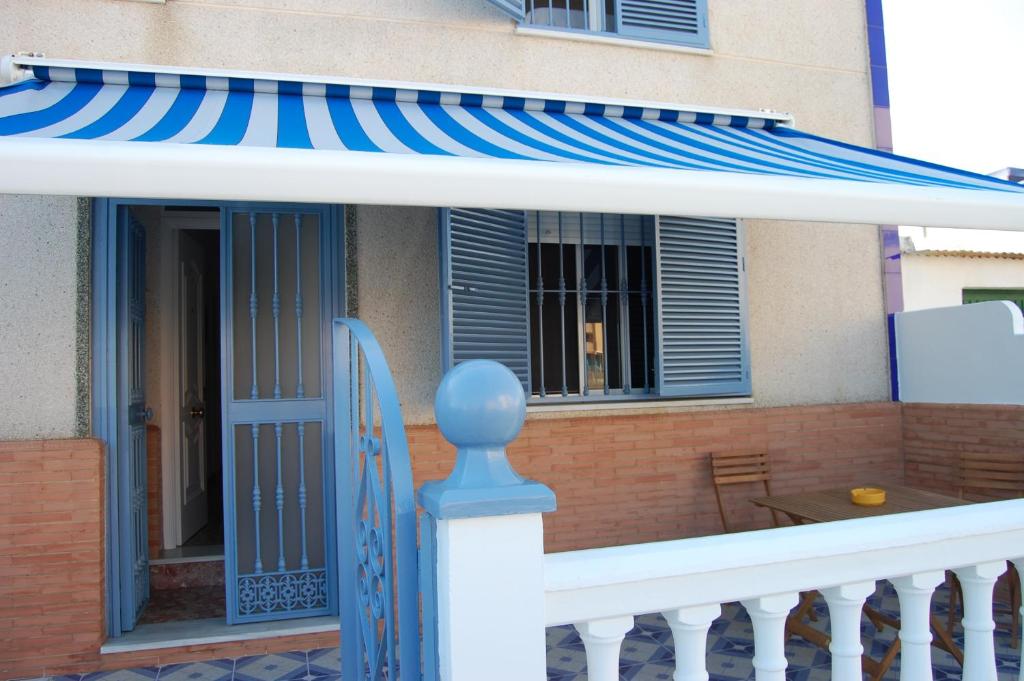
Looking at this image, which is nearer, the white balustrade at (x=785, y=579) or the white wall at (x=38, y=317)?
the white balustrade at (x=785, y=579)

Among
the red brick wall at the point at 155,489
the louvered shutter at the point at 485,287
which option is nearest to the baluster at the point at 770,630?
the louvered shutter at the point at 485,287

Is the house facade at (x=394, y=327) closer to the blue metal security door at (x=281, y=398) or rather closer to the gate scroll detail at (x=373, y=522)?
the blue metal security door at (x=281, y=398)

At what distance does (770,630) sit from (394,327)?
5.07 metres

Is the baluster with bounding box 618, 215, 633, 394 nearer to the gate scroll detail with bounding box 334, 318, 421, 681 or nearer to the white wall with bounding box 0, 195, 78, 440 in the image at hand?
the gate scroll detail with bounding box 334, 318, 421, 681

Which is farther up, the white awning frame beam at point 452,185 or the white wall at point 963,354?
the white awning frame beam at point 452,185

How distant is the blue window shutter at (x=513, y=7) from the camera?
7012 millimetres

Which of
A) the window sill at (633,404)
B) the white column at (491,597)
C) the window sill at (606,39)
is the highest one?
the window sill at (606,39)

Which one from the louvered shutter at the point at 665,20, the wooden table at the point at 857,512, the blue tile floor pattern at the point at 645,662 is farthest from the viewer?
the louvered shutter at the point at 665,20

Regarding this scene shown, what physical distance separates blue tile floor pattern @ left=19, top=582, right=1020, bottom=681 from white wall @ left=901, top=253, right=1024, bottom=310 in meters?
11.7

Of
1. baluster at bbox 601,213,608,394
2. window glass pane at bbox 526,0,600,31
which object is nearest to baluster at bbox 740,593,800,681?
baluster at bbox 601,213,608,394

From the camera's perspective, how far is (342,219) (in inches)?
264

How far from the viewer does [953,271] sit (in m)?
17.0

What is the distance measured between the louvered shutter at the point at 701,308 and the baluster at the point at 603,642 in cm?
554

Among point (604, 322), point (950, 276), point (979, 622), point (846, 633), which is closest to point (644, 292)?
point (604, 322)
